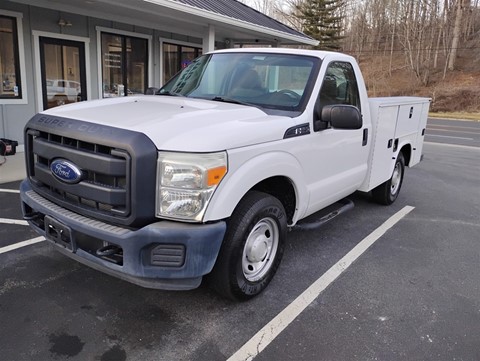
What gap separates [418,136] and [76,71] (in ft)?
25.8

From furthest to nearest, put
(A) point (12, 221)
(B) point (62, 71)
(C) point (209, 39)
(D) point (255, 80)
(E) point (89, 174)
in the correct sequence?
(C) point (209, 39), (B) point (62, 71), (A) point (12, 221), (D) point (255, 80), (E) point (89, 174)

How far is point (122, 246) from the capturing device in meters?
2.68

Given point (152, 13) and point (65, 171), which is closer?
point (65, 171)

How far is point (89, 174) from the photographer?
2906 mm

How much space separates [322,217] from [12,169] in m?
5.71

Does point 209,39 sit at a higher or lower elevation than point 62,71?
higher

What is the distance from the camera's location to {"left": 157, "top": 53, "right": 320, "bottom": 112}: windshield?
3928mm

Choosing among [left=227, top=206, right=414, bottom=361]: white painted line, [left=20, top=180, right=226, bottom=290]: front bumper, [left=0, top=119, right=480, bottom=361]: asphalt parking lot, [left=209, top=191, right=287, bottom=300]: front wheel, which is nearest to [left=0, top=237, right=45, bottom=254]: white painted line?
[left=0, top=119, right=480, bottom=361]: asphalt parking lot

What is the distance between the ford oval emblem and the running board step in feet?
6.87

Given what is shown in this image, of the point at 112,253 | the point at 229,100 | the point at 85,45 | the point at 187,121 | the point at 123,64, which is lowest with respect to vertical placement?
the point at 112,253

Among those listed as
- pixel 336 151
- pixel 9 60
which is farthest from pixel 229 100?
pixel 9 60

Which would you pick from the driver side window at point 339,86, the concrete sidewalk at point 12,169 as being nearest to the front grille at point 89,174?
the driver side window at point 339,86

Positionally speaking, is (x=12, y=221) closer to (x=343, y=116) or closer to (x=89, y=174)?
(x=89, y=174)

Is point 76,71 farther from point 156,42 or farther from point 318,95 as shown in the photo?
point 318,95
